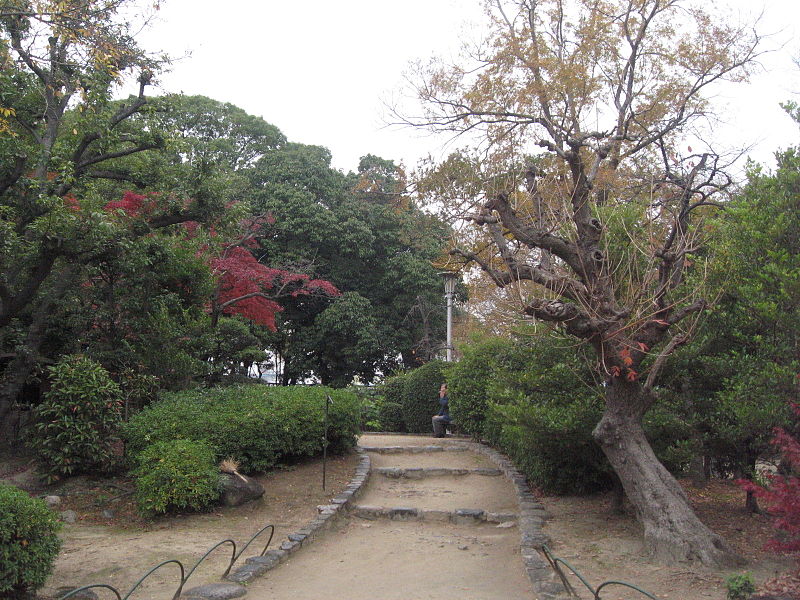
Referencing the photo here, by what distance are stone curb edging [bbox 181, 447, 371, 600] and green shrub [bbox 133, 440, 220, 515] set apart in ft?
4.38

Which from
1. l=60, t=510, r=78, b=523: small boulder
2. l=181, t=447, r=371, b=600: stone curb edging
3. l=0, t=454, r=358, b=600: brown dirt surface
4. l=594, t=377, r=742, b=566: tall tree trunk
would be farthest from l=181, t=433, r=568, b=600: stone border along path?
l=60, t=510, r=78, b=523: small boulder

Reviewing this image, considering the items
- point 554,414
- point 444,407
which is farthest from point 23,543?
point 444,407

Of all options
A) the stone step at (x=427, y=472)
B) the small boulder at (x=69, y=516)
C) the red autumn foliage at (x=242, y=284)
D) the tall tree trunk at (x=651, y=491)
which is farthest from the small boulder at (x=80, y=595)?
the red autumn foliage at (x=242, y=284)

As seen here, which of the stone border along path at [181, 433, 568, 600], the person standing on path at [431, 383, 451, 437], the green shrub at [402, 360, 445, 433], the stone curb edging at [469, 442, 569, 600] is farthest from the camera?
the green shrub at [402, 360, 445, 433]

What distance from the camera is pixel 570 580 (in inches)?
216

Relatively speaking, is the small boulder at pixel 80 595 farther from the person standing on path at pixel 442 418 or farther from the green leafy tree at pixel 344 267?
the green leafy tree at pixel 344 267

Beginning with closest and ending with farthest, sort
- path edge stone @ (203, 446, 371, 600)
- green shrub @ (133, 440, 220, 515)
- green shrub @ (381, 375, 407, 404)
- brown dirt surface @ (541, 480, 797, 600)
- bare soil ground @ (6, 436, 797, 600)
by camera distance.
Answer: brown dirt surface @ (541, 480, 797, 600)
bare soil ground @ (6, 436, 797, 600)
path edge stone @ (203, 446, 371, 600)
green shrub @ (133, 440, 220, 515)
green shrub @ (381, 375, 407, 404)

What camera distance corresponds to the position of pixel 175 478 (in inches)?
298

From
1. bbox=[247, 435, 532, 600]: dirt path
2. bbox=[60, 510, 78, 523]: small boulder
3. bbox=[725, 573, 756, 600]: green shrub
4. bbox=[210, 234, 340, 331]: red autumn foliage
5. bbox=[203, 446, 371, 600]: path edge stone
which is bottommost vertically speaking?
bbox=[247, 435, 532, 600]: dirt path

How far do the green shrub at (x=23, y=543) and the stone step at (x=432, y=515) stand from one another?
447cm

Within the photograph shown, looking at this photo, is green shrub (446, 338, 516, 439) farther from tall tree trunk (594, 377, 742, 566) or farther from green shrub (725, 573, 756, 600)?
green shrub (725, 573, 756, 600)

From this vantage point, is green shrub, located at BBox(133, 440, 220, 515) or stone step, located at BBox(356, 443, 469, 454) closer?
green shrub, located at BBox(133, 440, 220, 515)

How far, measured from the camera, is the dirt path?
18.9ft

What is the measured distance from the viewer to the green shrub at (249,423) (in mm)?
8617
